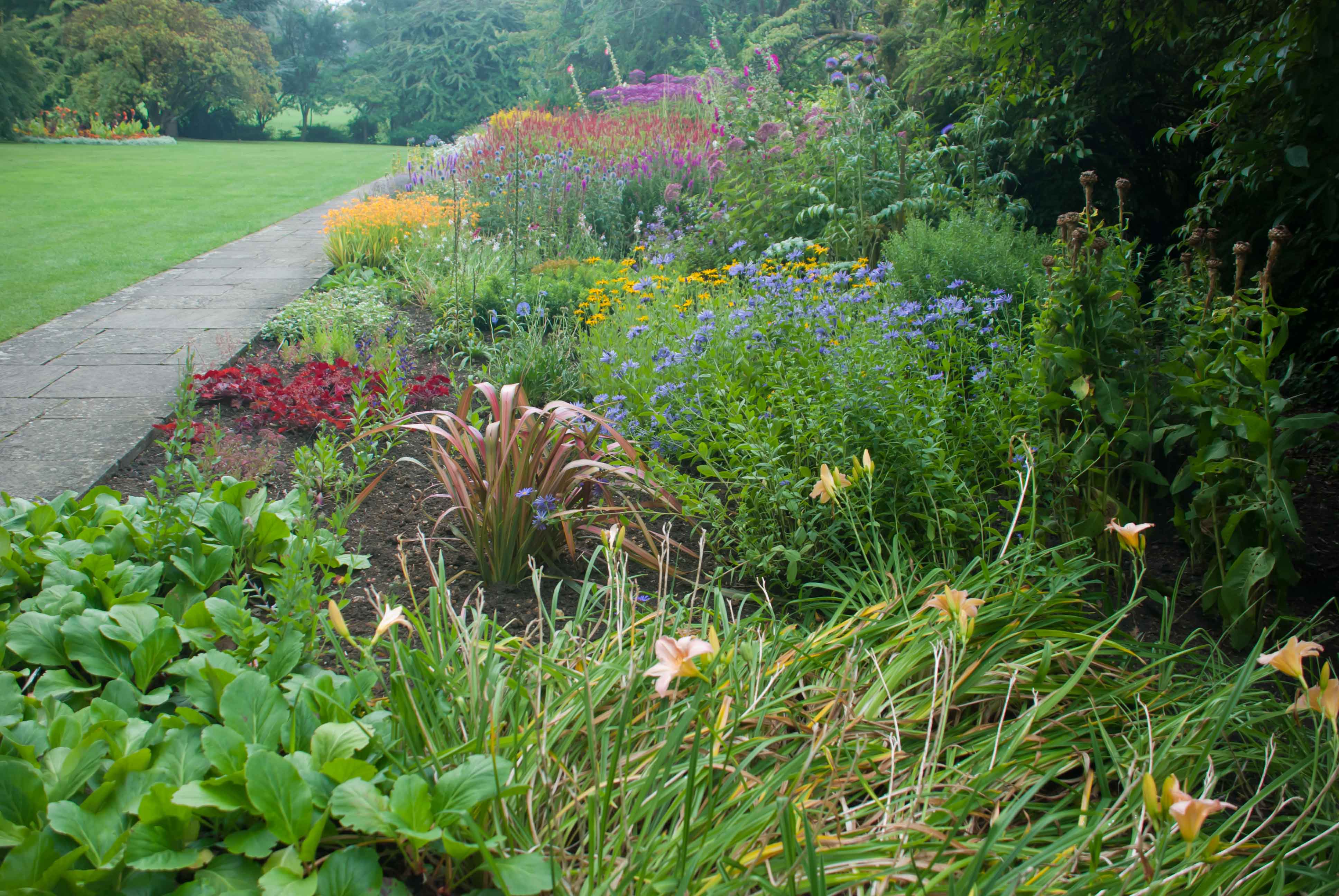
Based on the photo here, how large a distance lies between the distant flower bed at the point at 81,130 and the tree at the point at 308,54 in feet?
28.9

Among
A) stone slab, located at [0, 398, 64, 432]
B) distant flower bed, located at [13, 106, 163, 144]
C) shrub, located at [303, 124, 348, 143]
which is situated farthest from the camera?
shrub, located at [303, 124, 348, 143]

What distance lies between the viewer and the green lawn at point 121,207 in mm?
6109

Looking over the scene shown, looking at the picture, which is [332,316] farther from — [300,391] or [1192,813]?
[1192,813]

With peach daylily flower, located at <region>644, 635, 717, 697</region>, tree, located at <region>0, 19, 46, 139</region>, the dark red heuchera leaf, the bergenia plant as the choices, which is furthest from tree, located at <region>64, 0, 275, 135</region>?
peach daylily flower, located at <region>644, 635, 717, 697</region>

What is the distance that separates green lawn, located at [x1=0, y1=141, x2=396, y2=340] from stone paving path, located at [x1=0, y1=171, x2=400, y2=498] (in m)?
0.35

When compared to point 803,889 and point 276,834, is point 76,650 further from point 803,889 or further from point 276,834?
point 803,889

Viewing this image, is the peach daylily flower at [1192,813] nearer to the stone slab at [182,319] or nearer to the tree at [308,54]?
the stone slab at [182,319]

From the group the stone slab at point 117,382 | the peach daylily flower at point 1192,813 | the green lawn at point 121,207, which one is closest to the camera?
the peach daylily flower at point 1192,813

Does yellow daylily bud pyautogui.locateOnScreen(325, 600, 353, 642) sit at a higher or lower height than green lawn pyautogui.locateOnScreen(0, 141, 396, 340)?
lower

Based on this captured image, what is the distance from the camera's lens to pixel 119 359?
4238 millimetres

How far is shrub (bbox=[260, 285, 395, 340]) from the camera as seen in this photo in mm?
4730

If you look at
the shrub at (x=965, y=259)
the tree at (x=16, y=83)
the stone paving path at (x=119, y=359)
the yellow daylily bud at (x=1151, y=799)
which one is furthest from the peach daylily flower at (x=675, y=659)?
the tree at (x=16, y=83)

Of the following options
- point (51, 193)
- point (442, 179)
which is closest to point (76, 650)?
point (442, 179)

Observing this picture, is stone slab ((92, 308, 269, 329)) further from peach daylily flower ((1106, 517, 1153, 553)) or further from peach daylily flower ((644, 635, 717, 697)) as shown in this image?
peach daylily flower ((1106, 517, 1153, 553))
